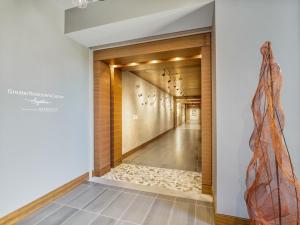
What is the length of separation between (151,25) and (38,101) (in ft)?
7.08

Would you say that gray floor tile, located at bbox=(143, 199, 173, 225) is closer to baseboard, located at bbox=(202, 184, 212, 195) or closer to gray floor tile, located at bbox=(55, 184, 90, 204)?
baseboard, located at bbox=(202, 184, 212, 195)

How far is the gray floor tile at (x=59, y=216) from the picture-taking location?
2.04 metres

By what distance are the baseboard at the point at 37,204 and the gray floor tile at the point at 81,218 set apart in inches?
24.5

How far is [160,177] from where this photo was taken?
347 cm

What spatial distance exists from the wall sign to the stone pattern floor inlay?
6.36ft

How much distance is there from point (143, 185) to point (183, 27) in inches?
119

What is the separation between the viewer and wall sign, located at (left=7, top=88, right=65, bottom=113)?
2133 millimetres

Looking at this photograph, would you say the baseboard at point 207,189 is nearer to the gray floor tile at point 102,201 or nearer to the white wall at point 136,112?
the gray floor tile at point 102,201

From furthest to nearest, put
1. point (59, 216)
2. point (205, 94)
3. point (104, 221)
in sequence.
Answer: point (205, 94), point (59, 216), point (104, 221)

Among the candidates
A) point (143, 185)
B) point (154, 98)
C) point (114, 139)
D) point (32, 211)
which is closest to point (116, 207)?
point (143, 185)

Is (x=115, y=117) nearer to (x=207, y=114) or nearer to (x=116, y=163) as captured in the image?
(x=116, y=163)

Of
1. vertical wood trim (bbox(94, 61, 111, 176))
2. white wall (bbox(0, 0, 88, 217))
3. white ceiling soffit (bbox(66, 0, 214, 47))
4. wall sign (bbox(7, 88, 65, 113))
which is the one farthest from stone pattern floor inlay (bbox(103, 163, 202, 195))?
white ceiling soffit (bbox(66, 0, 214, 47))

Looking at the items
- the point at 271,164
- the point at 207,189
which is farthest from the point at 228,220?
the point at 271,164

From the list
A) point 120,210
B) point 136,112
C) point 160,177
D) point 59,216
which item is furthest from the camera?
point 136,112
